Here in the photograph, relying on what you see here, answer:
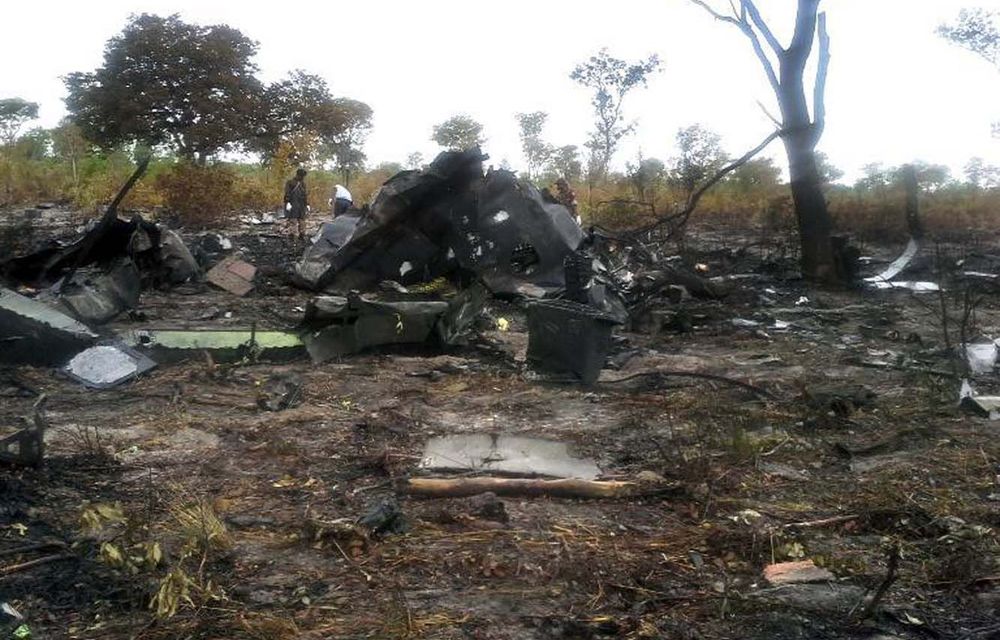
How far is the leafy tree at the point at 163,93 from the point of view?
25219 mm

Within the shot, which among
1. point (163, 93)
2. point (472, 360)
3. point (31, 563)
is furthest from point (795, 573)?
point (163, 93)

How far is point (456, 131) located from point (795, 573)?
113 ft

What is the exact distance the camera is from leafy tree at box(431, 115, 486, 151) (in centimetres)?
3575

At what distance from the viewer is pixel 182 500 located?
12.3ft

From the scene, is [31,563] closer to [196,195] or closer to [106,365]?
[106,365]

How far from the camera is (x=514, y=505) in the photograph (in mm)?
3752

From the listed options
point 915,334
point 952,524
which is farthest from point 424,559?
point 915,334

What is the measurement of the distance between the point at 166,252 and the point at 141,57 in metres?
17.8

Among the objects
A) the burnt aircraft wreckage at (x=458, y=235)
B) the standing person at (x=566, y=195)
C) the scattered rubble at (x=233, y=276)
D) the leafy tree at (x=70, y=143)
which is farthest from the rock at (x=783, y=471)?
the leafy tree at (x=70, y=143)

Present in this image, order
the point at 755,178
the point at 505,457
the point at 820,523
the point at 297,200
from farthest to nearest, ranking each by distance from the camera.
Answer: the point at 755,178 < the point at 297,200 < the point at 505,457 < the point at 820,523

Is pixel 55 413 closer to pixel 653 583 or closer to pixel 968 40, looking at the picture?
pixel 653 583

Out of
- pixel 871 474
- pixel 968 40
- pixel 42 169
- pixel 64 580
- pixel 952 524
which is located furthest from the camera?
pixel 968 40

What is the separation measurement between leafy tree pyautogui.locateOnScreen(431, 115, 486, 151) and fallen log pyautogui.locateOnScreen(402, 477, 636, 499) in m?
32.2

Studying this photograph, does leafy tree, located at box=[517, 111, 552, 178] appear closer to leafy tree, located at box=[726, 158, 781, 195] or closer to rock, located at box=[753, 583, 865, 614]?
leafy tree, located at box=[726, 158, 781, 195]
